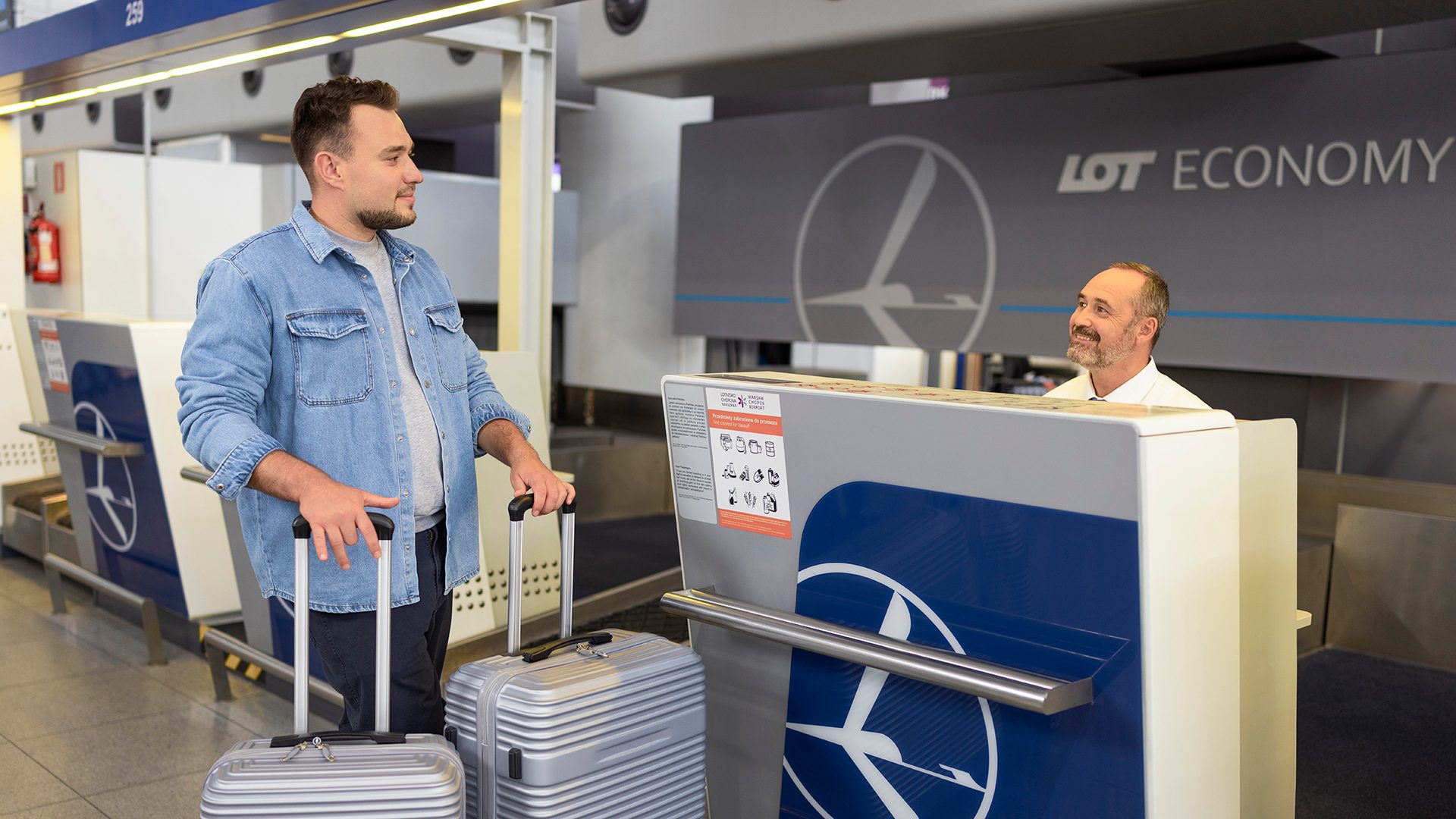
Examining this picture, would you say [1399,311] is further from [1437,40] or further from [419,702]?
[419,702]

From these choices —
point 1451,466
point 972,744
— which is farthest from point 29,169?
point 1451,466

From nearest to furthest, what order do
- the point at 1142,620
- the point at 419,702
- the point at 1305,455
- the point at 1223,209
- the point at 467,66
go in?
the point at 1142,620 < the point at 419,702 < the point at 1223,209 < the point at 1305,455 < the point at 467,66

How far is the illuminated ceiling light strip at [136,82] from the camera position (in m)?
4.34

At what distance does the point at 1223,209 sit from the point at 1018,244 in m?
0.93

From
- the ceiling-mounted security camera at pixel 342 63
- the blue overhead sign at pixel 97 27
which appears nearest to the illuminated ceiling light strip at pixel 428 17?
the blue overhead sign at pixel 97 27

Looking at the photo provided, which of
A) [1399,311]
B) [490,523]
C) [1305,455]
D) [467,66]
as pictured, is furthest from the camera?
[467,66]

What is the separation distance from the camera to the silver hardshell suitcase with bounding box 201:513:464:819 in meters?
1.62

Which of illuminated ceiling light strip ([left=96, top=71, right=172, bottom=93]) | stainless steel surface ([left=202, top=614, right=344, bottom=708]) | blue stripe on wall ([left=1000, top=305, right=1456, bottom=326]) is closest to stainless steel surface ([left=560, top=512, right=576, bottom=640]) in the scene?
stainless steel surface ([left=202, top=614, right=344, bottom=708])

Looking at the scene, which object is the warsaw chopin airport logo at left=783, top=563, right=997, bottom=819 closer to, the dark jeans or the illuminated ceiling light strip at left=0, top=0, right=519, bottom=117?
the dark jeans

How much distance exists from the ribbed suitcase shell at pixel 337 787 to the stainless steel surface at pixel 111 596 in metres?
2.88

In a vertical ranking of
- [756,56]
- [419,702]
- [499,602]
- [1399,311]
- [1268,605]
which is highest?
[756,56]

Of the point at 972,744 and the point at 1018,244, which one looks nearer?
the point at 972,744

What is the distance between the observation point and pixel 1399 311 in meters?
4.32

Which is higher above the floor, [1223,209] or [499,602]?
[1223,209]
